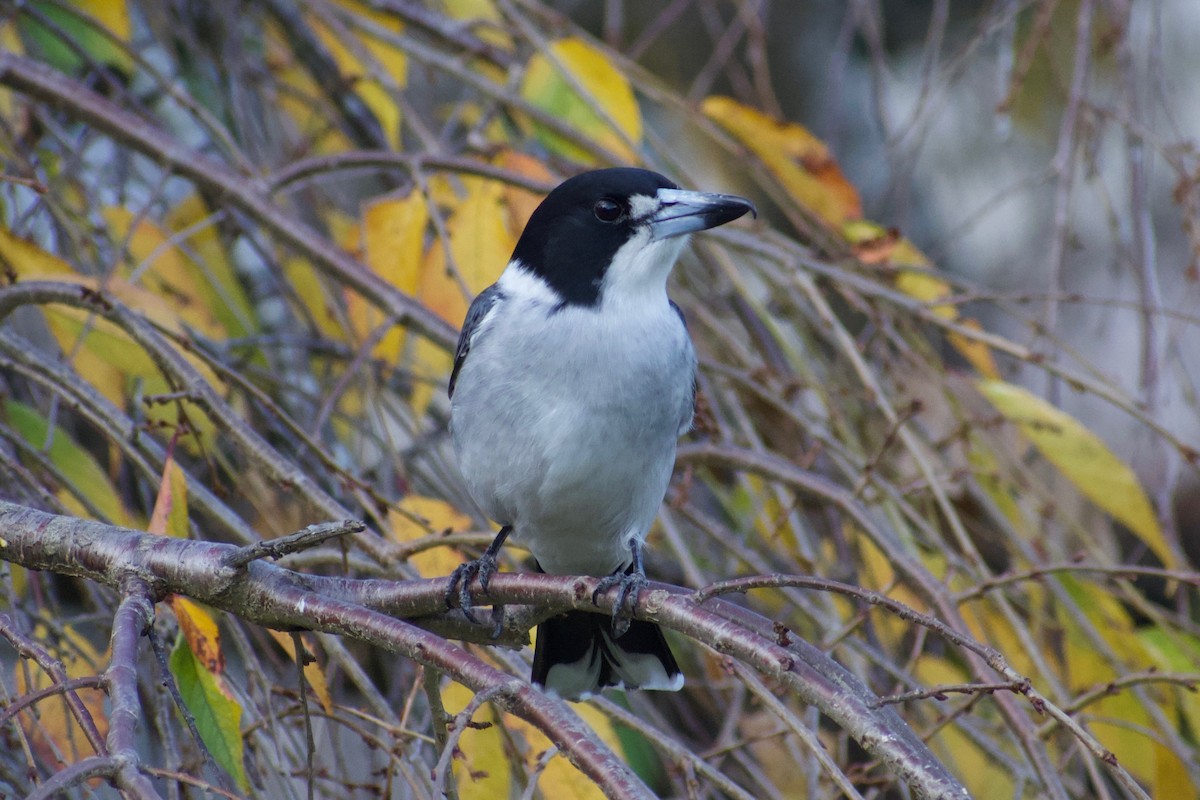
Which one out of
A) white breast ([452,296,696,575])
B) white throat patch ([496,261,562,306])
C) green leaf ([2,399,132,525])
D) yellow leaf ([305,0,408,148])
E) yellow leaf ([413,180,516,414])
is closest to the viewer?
white breast ([452,296,696,575])

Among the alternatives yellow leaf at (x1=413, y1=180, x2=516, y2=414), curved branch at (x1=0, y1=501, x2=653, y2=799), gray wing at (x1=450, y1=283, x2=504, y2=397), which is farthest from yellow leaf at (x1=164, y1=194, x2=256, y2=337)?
curved branch at (x1=0, y1=501, x2=653, y2=799)

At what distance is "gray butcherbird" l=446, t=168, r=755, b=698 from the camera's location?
223 centimetres

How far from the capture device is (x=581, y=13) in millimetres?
6496

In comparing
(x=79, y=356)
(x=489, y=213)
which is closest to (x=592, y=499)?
(x=489, y=213)

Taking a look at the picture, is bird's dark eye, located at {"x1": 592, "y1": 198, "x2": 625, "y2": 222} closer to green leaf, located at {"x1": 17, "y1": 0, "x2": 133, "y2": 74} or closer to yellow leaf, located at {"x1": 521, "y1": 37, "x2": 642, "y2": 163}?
yellow leaf, located at {"x1": 521, "y1": 37, "x2": 642, "y2": 163}

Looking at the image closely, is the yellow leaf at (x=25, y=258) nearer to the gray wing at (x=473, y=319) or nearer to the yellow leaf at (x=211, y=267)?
the yellow leaf at (x=211, y=267)

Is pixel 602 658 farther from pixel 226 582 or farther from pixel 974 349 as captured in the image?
pixel 974 349

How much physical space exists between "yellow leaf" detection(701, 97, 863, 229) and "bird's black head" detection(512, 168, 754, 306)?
70cm

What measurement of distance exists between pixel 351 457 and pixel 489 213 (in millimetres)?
814

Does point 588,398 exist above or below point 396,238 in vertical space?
below

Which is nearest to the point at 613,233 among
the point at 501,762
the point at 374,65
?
the point at 501,762

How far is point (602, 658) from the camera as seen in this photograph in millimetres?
2326

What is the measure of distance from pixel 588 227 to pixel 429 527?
0.68 m

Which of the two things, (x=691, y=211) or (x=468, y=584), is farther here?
(x=691, y=211)
